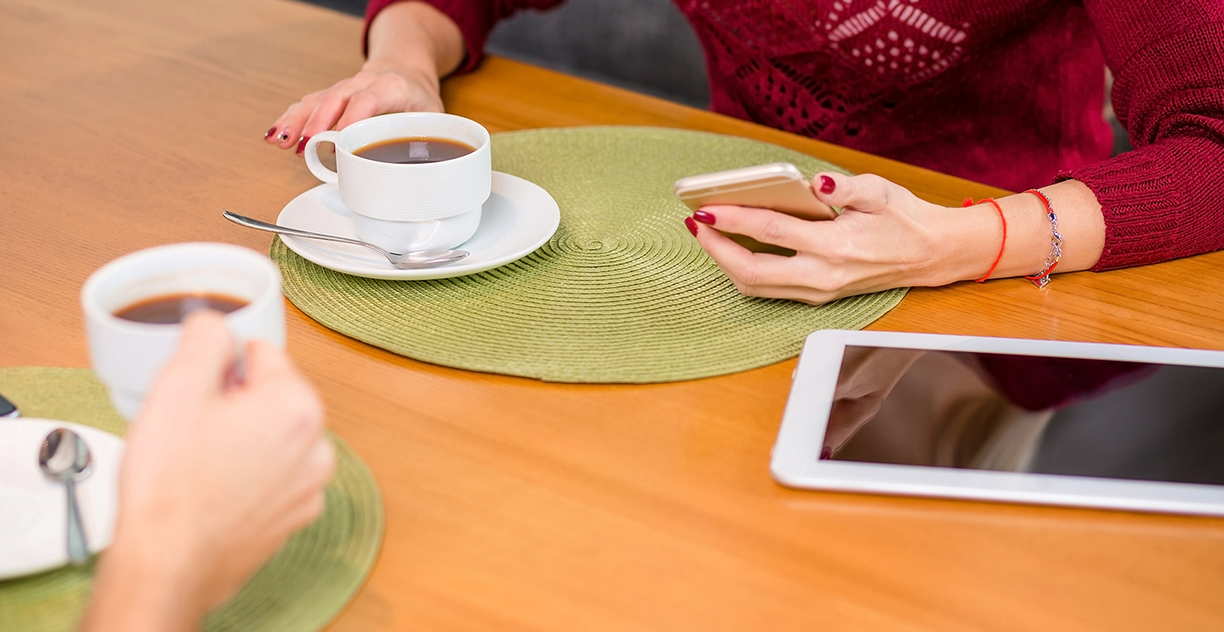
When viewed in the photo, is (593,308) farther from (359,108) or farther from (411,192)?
(359,108)

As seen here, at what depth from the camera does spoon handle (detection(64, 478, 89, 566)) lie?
0.52 meters

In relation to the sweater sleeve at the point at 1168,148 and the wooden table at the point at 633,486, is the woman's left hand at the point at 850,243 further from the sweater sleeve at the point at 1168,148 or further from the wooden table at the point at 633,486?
the sweater sleeve at the point at 1168,148

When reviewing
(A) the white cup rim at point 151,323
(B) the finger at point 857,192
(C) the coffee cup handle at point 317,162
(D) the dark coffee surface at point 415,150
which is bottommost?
(C) the coffee cup handle at point 317,162

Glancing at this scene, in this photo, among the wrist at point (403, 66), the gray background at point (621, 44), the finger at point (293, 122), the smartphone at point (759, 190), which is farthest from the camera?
the gray background at point (621, 44)

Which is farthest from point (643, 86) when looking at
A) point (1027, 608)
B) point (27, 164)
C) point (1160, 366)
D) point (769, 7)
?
point (1027, 608)

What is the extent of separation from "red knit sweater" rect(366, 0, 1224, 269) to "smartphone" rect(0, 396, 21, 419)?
2.54 ft

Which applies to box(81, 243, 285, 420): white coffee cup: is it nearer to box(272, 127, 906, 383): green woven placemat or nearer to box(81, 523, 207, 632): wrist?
box(81, 523, 207, 632): wrist

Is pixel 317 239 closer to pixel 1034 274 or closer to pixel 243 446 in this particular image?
pixel 243 446

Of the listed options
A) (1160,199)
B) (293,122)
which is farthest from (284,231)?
(1160,199)

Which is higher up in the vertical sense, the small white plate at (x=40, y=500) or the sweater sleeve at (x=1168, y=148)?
the sweater sleeve at (x=1168, y=148)

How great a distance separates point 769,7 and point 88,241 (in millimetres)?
789

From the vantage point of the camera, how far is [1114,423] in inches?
26.0

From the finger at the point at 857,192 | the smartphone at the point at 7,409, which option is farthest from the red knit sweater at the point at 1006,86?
the smartphone at the point at 7,409

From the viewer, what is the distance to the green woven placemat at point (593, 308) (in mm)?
747
